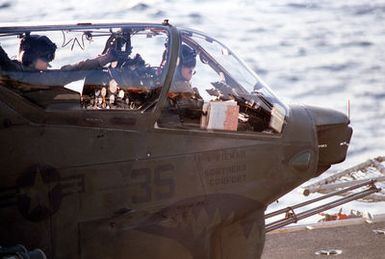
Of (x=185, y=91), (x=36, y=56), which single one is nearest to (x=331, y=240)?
(x=185, y=91)

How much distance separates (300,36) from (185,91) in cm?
2364

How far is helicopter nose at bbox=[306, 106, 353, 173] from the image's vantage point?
826 cm

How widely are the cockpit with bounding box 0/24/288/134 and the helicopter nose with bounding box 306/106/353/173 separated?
47 centimetres

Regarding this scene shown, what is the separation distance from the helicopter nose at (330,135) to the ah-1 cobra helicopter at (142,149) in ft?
0.22

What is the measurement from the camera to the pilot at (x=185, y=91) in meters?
7.23

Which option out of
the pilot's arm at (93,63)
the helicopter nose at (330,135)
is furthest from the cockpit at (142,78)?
the helicopter nose at (330,135)

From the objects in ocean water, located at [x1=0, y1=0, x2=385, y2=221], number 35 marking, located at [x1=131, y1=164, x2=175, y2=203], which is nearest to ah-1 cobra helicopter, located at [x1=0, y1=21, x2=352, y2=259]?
number 35 marking, located at [x1=131, y1=164, x2=175, y2=203]

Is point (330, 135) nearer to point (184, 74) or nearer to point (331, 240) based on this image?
point (184, 74)

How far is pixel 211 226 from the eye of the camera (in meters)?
7.37

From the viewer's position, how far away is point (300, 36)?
3058 cm

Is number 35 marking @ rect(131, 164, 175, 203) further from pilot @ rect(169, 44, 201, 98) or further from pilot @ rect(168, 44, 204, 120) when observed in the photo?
pilot @ rect(169, 44, 201, 98)

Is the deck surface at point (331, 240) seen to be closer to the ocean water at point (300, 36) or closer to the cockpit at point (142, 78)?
the cockpit at point (142, 78)

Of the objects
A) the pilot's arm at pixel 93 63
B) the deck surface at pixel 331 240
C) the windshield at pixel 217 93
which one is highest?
the pilot's arm at pixel 93 63

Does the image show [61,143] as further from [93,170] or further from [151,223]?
[151,223]
